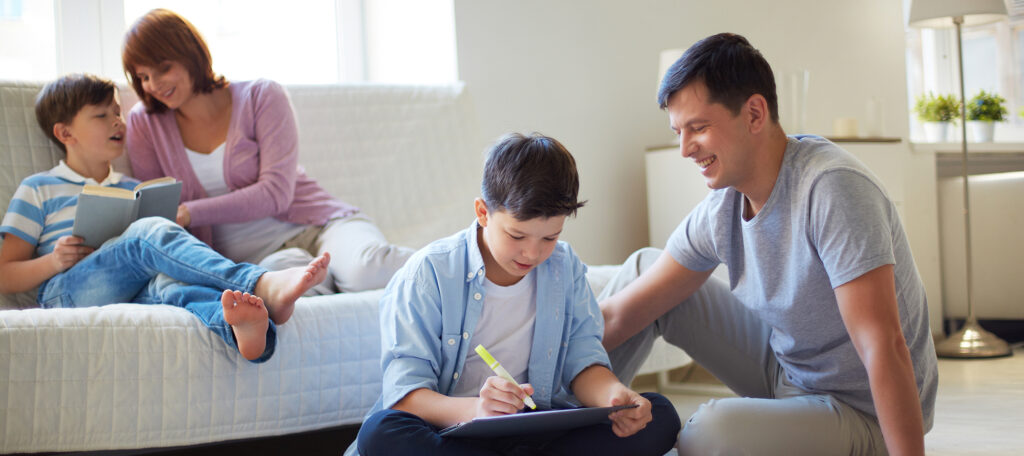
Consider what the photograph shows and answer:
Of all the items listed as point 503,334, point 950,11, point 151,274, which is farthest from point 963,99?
point 151,274

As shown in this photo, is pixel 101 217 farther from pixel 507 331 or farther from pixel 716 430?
pixel 716 430

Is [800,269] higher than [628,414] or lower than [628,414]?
higher

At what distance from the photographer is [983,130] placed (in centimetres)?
362

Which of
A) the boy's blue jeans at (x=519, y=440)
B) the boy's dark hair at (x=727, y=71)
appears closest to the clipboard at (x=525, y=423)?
the boy's blue jeans at (x=519, y=440)

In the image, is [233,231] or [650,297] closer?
[650,297]

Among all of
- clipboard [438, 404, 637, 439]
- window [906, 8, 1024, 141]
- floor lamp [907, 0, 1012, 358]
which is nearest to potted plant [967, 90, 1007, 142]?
window [906, 8, 1024, 141]

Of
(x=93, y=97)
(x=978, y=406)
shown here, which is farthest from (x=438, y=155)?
(x=978, y=406)

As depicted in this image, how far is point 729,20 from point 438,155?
1500 mm

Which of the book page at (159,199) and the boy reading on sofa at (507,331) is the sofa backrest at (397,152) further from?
Result: the boy reading on sofa at (507,331)

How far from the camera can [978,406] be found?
2.19 m

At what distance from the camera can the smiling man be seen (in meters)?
1.19

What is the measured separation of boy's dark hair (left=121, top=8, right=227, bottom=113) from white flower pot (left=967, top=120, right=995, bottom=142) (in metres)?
3.07

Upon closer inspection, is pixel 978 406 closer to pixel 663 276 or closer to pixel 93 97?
pixel 663 276

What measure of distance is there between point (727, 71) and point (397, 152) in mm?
1131
